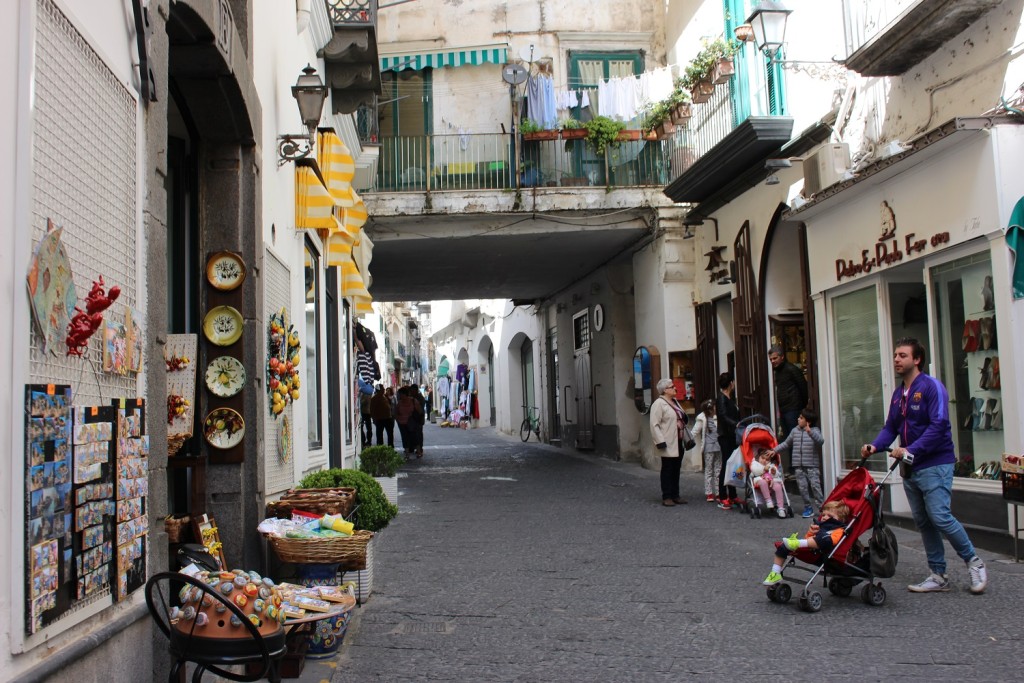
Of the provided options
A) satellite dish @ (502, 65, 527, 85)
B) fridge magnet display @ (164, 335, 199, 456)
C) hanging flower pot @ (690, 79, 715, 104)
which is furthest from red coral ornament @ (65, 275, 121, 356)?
satellite dish @ (502, 65, 527, 85)

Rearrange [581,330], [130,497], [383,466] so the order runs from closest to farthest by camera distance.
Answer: [130,497]
[383,466]
[581,330]

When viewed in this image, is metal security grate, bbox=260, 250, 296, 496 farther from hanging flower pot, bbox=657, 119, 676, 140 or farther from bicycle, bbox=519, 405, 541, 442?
bicycle, bbox=519, 405, 541, 442

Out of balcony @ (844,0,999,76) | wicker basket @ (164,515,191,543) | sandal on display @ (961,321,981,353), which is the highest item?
balcony @ (844,0,999,76)

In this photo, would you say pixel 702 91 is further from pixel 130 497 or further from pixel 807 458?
pixel 130 497

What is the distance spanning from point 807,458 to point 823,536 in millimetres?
4541

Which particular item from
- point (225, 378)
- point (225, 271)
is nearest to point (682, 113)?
point (225, 271)

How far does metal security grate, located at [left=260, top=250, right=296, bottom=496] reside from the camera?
286 inches

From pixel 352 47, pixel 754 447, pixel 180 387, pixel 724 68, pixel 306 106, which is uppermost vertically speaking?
pixel 724 68

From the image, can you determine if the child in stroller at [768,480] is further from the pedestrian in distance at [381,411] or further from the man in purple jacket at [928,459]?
the pedestrian in distance at [381,411]

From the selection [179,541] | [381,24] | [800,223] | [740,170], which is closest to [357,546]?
[179,541]

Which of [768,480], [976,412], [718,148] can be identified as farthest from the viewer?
[718,148]

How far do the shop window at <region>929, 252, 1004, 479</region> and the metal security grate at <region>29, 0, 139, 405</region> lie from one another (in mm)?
7206

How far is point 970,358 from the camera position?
9219 millimetres

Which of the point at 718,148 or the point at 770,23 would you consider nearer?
the point at 770,23
